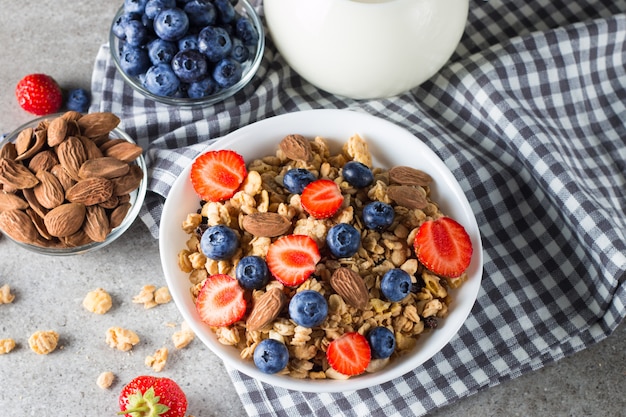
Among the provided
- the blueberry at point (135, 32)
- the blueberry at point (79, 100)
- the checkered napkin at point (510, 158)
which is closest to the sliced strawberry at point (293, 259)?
the checkered napkin at point (510, 158)

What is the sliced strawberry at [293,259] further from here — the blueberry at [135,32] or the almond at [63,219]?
the blueberry at [135,32]

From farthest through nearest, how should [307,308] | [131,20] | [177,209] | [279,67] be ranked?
[279,67]
[131,20]
[177,209]
[307,308]

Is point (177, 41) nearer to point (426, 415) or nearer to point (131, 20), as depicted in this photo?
point (131, 20)

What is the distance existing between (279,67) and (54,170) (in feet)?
1.59

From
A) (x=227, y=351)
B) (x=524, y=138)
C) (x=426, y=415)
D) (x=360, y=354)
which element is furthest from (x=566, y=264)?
(x=227, y=351)

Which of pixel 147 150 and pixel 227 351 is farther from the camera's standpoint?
pixel 147 150

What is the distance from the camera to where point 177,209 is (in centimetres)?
124

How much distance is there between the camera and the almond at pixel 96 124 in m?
1.33

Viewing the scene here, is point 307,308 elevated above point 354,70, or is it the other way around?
point 354,70

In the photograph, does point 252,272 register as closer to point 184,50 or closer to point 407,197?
point 407,197

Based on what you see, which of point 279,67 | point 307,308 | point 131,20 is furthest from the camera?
point 279,67

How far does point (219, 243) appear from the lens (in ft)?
3.75

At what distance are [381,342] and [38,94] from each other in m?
0.83

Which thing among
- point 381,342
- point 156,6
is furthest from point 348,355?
point 156,6
